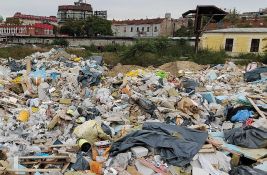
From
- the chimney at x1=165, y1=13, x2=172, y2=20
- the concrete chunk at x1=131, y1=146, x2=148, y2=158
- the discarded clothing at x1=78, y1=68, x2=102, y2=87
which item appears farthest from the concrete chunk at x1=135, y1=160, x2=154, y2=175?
the chimney at x1=165, y1=13, x2=172, y2=20

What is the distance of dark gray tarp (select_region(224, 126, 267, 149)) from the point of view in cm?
601

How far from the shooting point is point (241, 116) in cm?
762

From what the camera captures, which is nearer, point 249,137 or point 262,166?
point 262,166

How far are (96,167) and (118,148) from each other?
0.56 m

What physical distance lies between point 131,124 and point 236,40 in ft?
60.5

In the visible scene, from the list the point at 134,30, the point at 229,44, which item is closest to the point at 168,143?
the point at 229,44

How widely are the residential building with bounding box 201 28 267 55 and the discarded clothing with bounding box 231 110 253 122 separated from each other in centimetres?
1545

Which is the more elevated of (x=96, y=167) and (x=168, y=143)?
(x=168, y=143)

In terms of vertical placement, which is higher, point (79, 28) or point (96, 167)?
point (79, 28)

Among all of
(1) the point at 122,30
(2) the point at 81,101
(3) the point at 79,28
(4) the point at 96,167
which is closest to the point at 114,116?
(2) the point at 81,101

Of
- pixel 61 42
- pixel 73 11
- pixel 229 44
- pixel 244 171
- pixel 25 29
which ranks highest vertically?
pixel 73 11

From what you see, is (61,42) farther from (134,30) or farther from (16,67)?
(134,30)

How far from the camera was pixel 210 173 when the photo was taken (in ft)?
16.8

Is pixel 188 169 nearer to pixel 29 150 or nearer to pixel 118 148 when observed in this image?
pixel 118 148
